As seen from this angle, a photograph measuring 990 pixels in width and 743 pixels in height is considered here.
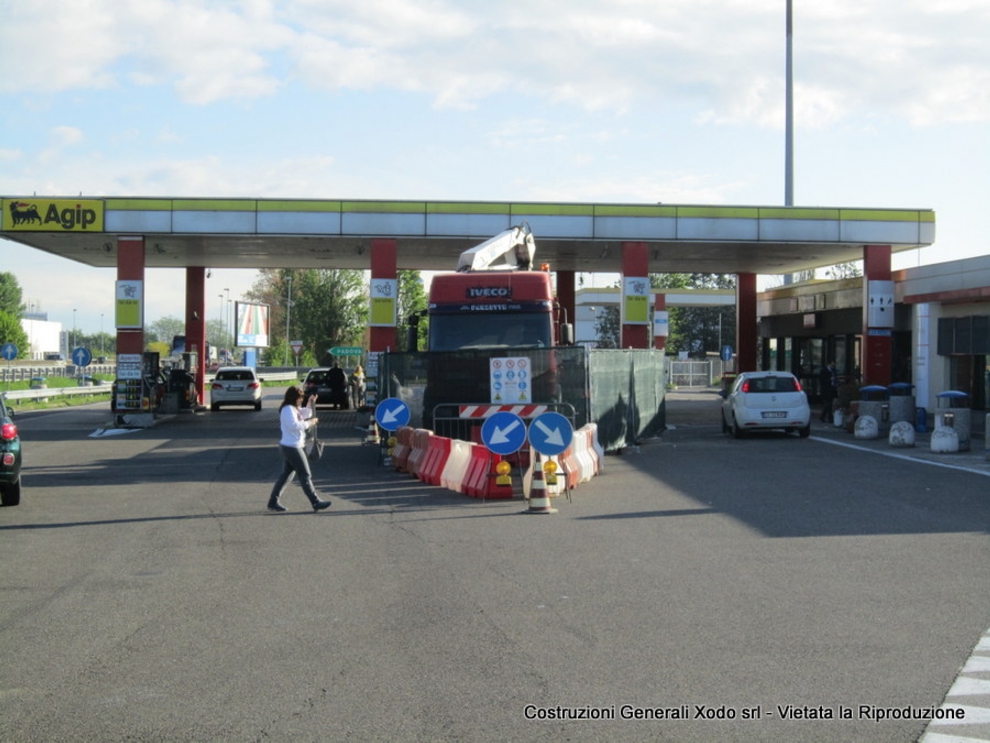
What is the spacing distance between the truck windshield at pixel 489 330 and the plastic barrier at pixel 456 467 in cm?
457

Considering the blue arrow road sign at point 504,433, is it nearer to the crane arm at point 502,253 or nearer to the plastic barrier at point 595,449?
the plastic barrier at point 595,449

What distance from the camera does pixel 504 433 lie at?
14781 mm

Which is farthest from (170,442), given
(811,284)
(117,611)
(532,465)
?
(811,284)

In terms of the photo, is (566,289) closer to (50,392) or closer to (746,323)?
(746,323)

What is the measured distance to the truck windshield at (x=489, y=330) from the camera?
20.8m

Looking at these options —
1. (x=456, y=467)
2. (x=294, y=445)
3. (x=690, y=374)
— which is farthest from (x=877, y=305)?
(x=690, y=374)

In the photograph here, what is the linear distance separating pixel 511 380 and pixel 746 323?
2552 cm

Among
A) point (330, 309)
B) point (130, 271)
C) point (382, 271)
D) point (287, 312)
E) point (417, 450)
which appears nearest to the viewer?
point (417, 450)

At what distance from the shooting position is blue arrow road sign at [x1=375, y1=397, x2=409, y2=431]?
61.2 feet

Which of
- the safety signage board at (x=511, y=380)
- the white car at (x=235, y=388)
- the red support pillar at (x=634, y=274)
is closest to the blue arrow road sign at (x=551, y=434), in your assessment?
the safety signage board at (x=511, y=380)

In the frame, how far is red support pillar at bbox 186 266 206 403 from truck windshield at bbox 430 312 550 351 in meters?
24.2

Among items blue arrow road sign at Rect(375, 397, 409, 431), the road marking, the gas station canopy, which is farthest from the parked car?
the gas station canopy

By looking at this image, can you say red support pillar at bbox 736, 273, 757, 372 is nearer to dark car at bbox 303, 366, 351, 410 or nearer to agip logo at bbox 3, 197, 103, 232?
dark car at bbox 303, 366, 351, 410

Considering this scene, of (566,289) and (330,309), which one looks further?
(330,309)
